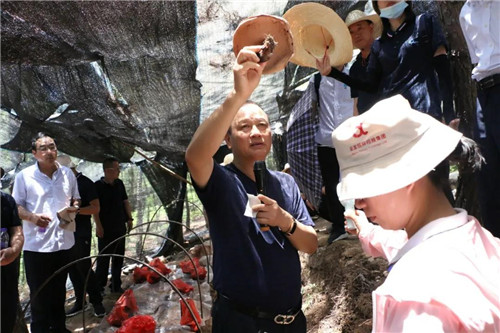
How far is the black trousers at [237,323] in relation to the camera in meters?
1.72

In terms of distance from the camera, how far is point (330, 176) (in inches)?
164

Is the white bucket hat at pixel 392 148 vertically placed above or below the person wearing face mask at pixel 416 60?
below

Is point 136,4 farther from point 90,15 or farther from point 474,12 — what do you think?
point 474,12

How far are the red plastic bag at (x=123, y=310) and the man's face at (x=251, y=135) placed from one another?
2.47 meters

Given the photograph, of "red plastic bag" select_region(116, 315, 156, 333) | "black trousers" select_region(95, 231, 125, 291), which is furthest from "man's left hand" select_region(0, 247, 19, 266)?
"black trousers" select_region(95, 231, 125, 291)

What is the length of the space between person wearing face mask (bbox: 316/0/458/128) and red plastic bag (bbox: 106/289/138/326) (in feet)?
8.95

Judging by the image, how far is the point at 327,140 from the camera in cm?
416

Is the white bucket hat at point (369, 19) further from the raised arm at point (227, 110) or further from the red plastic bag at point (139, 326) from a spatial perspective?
the red plastic bag at point (139, 326)

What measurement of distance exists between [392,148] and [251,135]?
85cm

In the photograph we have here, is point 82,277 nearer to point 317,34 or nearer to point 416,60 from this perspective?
point 317,34

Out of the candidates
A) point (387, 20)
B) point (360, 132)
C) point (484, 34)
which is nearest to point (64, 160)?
point (387, 20)

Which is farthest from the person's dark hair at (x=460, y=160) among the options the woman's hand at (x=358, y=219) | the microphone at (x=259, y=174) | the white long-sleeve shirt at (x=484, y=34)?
the white long-sleeve shirt at (x=484, y=34)

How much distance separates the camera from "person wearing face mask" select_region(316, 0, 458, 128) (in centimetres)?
270

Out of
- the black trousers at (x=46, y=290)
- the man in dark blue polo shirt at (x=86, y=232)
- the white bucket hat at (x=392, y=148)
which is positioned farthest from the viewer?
the man in dark blue polo shirt at (x=86, y=232)
